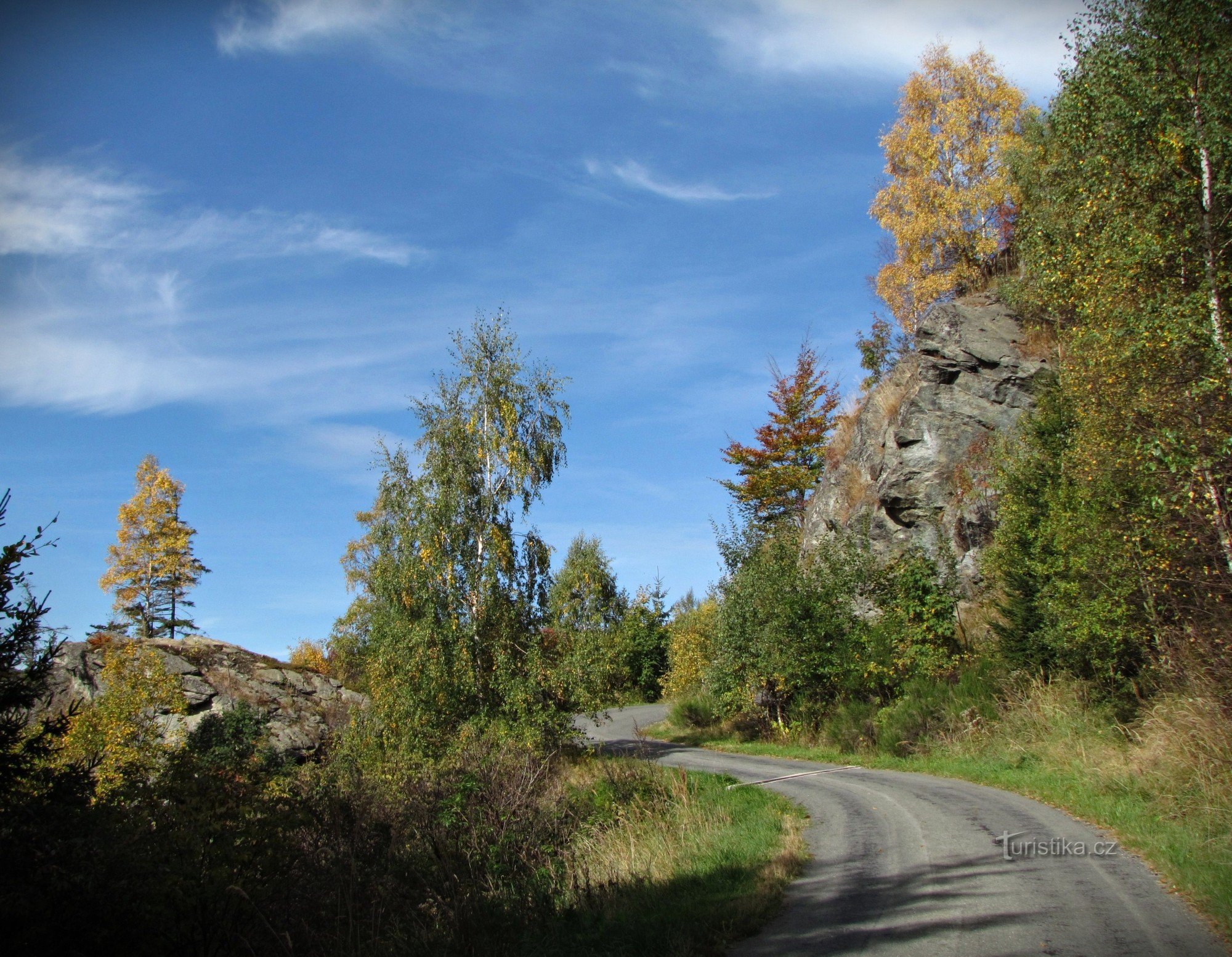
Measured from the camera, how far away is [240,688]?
27672mm

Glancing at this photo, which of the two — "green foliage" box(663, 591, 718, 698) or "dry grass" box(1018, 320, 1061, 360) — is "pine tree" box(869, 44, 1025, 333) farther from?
"green foliage" box(663, 591, 718, 698)

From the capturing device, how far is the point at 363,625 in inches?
1559

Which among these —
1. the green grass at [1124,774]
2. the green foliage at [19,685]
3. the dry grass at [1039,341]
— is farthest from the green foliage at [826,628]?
the green foliage at [19,685]

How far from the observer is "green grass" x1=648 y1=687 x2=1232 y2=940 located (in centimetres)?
813

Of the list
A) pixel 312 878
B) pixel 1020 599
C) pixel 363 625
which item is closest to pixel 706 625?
pixel 363 625

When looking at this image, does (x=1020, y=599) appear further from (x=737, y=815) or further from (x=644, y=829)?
(x=644, y=829)

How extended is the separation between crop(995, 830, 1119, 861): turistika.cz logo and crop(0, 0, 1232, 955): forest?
45cm

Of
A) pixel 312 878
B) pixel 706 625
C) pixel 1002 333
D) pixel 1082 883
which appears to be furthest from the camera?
pixel 706 625

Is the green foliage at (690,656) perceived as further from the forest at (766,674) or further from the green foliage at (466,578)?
the green foliage at (466,578)

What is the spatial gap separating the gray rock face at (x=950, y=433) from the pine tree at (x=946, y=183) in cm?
445

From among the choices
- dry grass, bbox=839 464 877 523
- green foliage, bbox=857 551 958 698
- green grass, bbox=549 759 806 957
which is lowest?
green grass, bbox=549 759 806 957

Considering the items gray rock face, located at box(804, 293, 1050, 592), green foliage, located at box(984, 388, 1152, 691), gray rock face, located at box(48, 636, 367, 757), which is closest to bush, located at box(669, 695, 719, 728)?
gray rock face, located at box(804, 293, 1050, 592)

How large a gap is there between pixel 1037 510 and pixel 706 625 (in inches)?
846

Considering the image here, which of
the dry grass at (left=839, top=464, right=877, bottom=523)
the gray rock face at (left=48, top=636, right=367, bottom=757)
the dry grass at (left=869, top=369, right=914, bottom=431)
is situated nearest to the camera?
the gray rock face at (left=48, top=636, right=367, bottom=757)
